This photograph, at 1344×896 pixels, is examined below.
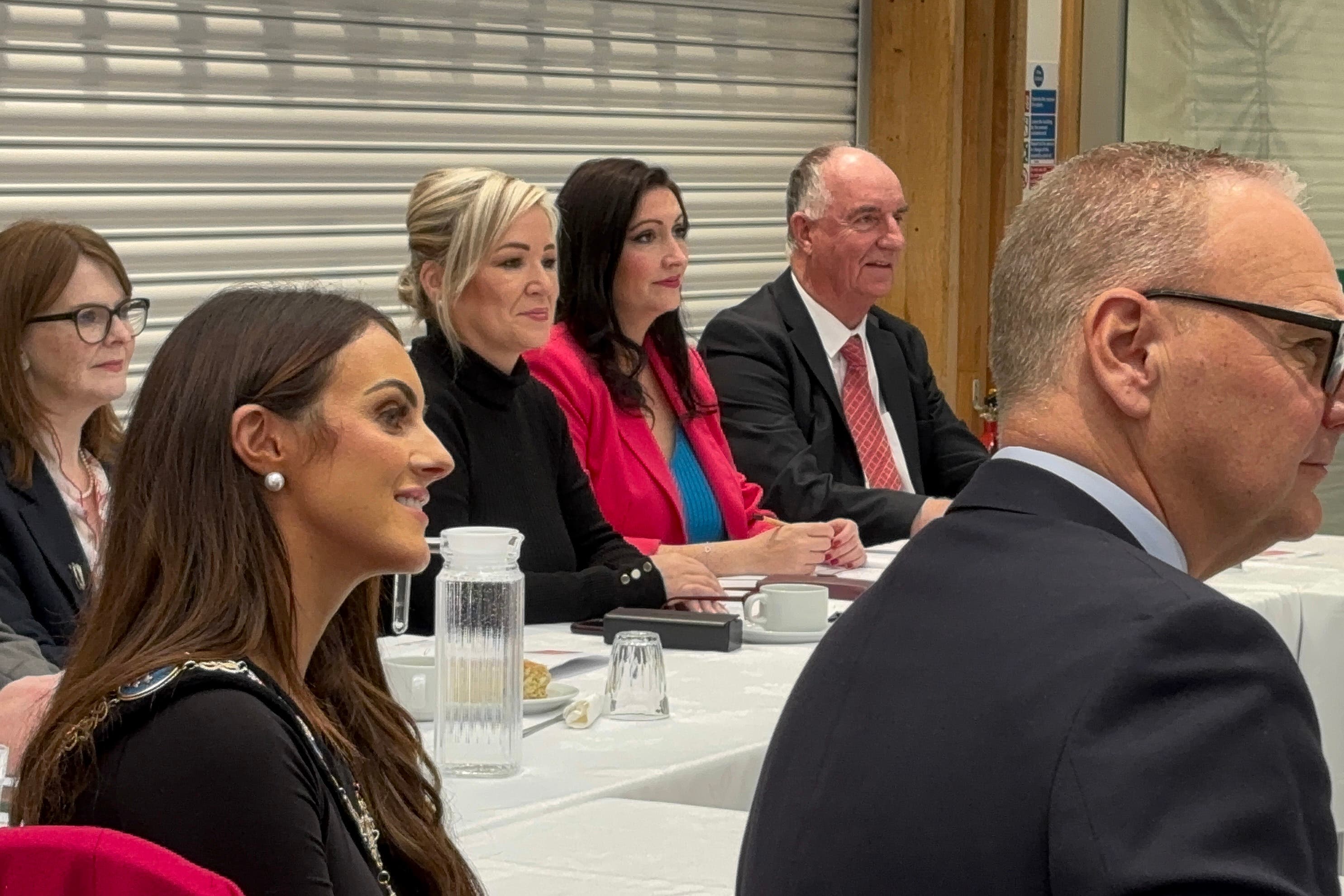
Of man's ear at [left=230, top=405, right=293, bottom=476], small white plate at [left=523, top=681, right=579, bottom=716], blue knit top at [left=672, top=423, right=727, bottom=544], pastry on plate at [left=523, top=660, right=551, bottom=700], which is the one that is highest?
man's ear at [left=230, top=405, right=293, bottom=476]

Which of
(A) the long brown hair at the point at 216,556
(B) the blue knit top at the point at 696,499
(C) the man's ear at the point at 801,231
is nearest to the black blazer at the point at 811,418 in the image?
(C) the man's ear at the point at 801,231

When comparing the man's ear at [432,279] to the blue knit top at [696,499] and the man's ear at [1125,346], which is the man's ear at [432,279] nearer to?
the blue knit top at [696,499]

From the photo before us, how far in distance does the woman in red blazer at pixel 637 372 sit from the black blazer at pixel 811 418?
7.3 inches

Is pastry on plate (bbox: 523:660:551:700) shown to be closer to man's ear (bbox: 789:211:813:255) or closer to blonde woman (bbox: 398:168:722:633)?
blonde woman (bbox: 398:168:722:633)

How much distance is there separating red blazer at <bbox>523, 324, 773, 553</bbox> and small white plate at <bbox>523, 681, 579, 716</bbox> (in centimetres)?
127

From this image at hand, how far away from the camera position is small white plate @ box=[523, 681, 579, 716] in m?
2.30

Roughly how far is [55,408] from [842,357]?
88.1 inches

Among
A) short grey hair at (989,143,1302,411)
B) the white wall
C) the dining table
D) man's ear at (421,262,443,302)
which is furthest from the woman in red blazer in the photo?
the white wall

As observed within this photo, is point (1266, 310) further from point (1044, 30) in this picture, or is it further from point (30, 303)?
point (1044, 30)

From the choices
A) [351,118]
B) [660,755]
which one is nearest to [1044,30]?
[351,118]

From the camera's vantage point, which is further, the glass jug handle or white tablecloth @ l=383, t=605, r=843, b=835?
the glass jug handle

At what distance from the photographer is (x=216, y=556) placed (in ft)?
4.84

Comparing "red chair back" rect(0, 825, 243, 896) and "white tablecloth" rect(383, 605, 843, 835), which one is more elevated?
"red chair back" rect(0, 825, 243, 896)

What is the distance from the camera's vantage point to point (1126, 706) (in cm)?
95
